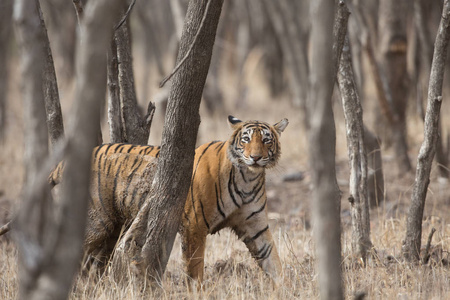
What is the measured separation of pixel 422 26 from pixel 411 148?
2191 mm

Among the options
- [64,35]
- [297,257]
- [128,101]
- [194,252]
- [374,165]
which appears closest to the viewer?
[194,252]

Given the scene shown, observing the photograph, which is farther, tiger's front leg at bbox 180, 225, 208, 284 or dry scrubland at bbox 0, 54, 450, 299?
tiger's front leg at bbox 180, 225, 208, 284

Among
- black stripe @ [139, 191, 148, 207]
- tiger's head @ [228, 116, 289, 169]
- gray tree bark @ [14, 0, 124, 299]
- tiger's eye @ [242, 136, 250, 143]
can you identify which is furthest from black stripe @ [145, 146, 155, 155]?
gray tree bark @ [14, 0, 124, 299]

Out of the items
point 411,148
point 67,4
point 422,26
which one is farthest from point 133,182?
point 67,4

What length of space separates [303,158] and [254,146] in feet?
17.8

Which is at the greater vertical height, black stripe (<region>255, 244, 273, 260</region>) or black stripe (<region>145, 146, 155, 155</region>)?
black stripe (<region>145, 146, 155, 155</region>)

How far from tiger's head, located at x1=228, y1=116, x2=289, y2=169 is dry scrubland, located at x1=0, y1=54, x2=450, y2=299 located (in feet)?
0.91

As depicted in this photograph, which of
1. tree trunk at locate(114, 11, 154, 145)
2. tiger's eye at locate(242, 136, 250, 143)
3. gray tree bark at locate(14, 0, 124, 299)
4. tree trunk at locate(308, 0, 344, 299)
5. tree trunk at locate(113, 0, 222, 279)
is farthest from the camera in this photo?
tree trunk at locate(114, 11, 154, 145)

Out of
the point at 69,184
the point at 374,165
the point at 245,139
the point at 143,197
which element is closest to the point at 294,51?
the point at 374,165

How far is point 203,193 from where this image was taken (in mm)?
4344

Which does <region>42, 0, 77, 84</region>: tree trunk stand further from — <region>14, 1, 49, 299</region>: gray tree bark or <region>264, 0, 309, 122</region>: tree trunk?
<region>14, 1, 49, 299</region>: gray tree bark

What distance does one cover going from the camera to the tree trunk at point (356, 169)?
4664mm

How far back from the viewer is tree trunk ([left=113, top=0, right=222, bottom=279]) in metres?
3.67

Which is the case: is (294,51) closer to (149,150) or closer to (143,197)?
(149,150)
